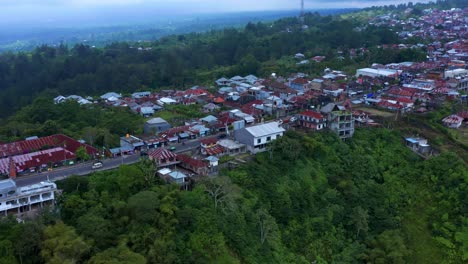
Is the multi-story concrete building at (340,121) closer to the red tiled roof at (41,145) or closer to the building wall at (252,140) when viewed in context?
the building wall at (252,140)

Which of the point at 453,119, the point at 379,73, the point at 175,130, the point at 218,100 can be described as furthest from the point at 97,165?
the point at 379,73

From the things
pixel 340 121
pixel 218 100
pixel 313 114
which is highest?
pixel 313 114

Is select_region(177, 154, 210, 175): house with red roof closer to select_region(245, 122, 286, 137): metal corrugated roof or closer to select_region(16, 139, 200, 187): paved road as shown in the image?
select_region(16, 139, 200, 187): paved road

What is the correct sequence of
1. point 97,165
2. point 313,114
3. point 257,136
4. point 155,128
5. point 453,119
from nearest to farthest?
point 97,165, point 257,136, point 313,114, point 155,128, point 453,119

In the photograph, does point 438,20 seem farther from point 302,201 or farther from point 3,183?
point 3,183

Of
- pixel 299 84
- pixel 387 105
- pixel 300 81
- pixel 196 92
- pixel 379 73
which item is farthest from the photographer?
pixel 379 73

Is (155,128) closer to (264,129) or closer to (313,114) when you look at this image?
(264,129)

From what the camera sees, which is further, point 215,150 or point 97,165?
point 215,150

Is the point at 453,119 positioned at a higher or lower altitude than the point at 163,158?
lower
